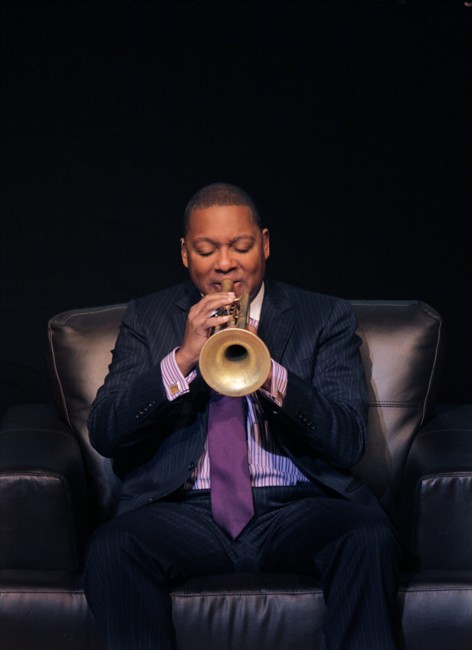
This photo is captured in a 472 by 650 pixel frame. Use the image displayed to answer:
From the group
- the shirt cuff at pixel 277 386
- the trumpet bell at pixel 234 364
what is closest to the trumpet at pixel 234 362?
the trumpet bell at pixel 234 364

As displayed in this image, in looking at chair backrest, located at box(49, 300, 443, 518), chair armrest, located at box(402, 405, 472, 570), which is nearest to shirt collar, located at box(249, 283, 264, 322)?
chair backrest, located at box(49, 300, 443, 518)

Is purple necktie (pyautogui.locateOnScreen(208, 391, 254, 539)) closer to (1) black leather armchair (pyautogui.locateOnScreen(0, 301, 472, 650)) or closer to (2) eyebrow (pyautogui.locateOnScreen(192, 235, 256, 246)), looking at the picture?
(1) black leather armchair (pyautogui.locateOnScreen(0, 301, 472, 650))

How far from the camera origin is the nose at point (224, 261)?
122 inches

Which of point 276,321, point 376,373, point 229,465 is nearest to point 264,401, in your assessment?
point 229,465

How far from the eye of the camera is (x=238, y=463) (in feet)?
9.91

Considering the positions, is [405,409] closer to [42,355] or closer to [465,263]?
[465,263]

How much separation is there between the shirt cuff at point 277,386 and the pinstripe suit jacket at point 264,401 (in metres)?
0.02

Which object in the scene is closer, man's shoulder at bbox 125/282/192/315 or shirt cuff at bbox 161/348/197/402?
shirt cuff at bbox 161/348/197/402

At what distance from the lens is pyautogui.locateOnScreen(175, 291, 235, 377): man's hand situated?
9.37ft

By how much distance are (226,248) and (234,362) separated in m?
0.43

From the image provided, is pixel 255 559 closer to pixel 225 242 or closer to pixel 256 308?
pixel 256 308

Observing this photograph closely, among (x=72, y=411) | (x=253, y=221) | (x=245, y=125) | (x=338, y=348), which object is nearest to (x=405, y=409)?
(x=338, y=348)

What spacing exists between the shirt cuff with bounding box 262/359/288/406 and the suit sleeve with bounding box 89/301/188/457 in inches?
9.2

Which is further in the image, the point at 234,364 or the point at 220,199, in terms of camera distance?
the point at 220,199
